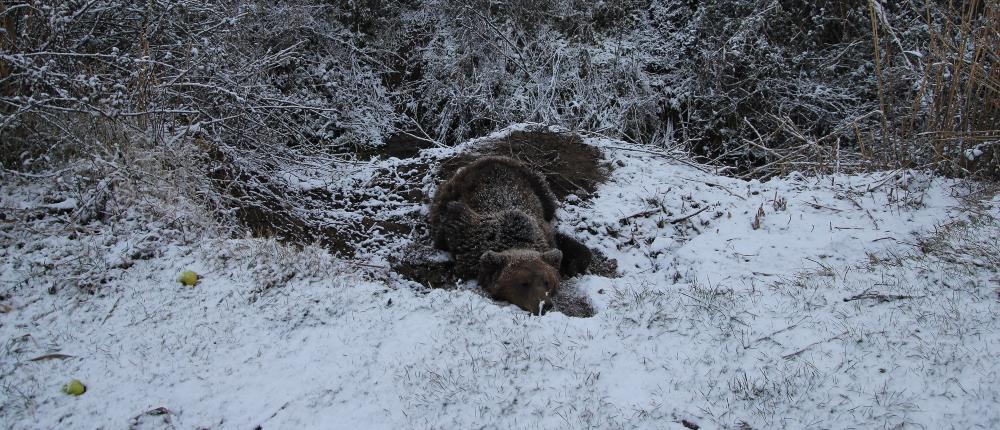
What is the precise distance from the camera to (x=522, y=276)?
5.27 metres

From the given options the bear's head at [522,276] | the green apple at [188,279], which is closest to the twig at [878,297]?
the bear's head at [522,276]

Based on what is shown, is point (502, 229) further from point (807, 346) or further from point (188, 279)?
point (807, 346)

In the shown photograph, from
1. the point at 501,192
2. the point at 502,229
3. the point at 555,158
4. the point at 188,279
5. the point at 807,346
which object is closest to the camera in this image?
the point at 807,346

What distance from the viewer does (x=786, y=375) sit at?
349cm

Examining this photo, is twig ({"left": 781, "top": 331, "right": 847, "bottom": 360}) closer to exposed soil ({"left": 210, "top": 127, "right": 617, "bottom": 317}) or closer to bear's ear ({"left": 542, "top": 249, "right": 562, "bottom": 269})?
exposed soil ({"left": 210, "top": 127, "right": 617, "bottom": 317})

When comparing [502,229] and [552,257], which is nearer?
[552,257]

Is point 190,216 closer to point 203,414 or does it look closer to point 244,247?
point 244,247

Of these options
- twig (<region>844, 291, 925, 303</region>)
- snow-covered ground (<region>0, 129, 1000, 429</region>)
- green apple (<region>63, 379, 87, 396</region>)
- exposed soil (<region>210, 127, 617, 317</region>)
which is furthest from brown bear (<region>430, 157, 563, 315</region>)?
green apple (<region>63, 379, 87, 396</region>)

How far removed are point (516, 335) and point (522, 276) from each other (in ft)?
3.95

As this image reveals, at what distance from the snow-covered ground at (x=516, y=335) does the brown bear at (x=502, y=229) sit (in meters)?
0.51

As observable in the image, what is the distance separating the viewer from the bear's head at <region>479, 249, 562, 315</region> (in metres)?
5.12

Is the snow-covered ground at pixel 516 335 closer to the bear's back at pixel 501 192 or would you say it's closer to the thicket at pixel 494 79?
the thicket at pixel 494 79

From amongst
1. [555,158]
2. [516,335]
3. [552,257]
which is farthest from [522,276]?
[555,158]

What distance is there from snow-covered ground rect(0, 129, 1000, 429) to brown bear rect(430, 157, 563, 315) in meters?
0.51
